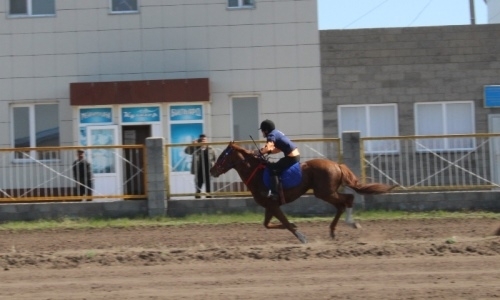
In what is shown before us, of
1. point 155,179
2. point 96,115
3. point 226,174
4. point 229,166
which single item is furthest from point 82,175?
point 229,166

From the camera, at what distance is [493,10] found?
37531 mm

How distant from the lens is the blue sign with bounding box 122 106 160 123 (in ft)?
83.3

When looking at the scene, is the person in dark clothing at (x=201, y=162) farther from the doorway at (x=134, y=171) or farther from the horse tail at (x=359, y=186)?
the horse tail at (x=359, y=186)

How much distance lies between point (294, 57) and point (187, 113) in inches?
137

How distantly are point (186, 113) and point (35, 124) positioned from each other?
14.7 feet

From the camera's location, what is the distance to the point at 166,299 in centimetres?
1030

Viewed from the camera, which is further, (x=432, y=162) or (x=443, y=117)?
(x=443, y=117)

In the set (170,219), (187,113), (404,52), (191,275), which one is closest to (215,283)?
(191,275)

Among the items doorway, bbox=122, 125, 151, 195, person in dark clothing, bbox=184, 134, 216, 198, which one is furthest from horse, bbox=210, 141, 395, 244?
doorway, bbox=122, 125, 151, 195

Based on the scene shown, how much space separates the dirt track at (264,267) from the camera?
35.0 ft

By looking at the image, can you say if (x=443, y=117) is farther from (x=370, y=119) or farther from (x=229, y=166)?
(x=229, y=166)

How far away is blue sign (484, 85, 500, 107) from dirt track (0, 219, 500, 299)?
388 inches

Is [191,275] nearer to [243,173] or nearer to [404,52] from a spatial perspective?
[243,173]

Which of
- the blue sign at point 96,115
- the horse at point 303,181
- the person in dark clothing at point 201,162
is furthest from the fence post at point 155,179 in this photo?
the blue sign at point 96,115
